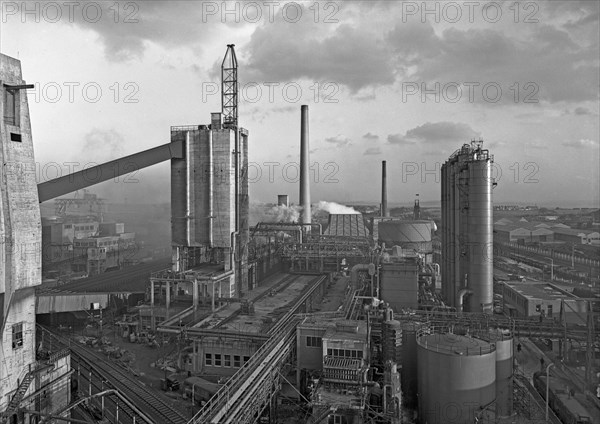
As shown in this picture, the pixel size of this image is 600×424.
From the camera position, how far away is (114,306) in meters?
37.1

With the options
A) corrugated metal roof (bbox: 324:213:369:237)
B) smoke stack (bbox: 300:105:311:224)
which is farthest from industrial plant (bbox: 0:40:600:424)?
corrugated metal roof (bbox: 324:213:369:237)

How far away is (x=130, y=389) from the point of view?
828 inches

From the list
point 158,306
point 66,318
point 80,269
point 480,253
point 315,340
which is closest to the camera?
point 315,340

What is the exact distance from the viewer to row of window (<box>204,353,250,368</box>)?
2355cm

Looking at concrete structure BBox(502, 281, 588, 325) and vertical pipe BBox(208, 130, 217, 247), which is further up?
vertical pipe BBox(208, 130, 217, 247)

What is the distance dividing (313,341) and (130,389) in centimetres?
873

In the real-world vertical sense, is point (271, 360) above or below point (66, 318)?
above

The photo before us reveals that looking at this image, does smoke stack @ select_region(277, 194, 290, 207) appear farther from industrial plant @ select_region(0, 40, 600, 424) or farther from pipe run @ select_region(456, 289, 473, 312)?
pipe run @ select_region(456, 289, 473, 312)

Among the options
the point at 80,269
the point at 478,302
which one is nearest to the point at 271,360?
the point at 478,302

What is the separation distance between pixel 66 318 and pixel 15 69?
2314 cm

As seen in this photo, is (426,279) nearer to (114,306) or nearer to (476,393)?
(476,393)

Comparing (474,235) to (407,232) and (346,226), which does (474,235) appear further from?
(346,226)

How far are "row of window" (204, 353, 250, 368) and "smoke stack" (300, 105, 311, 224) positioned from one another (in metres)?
36.1

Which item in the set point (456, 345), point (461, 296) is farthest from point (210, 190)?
point (456, 345)
